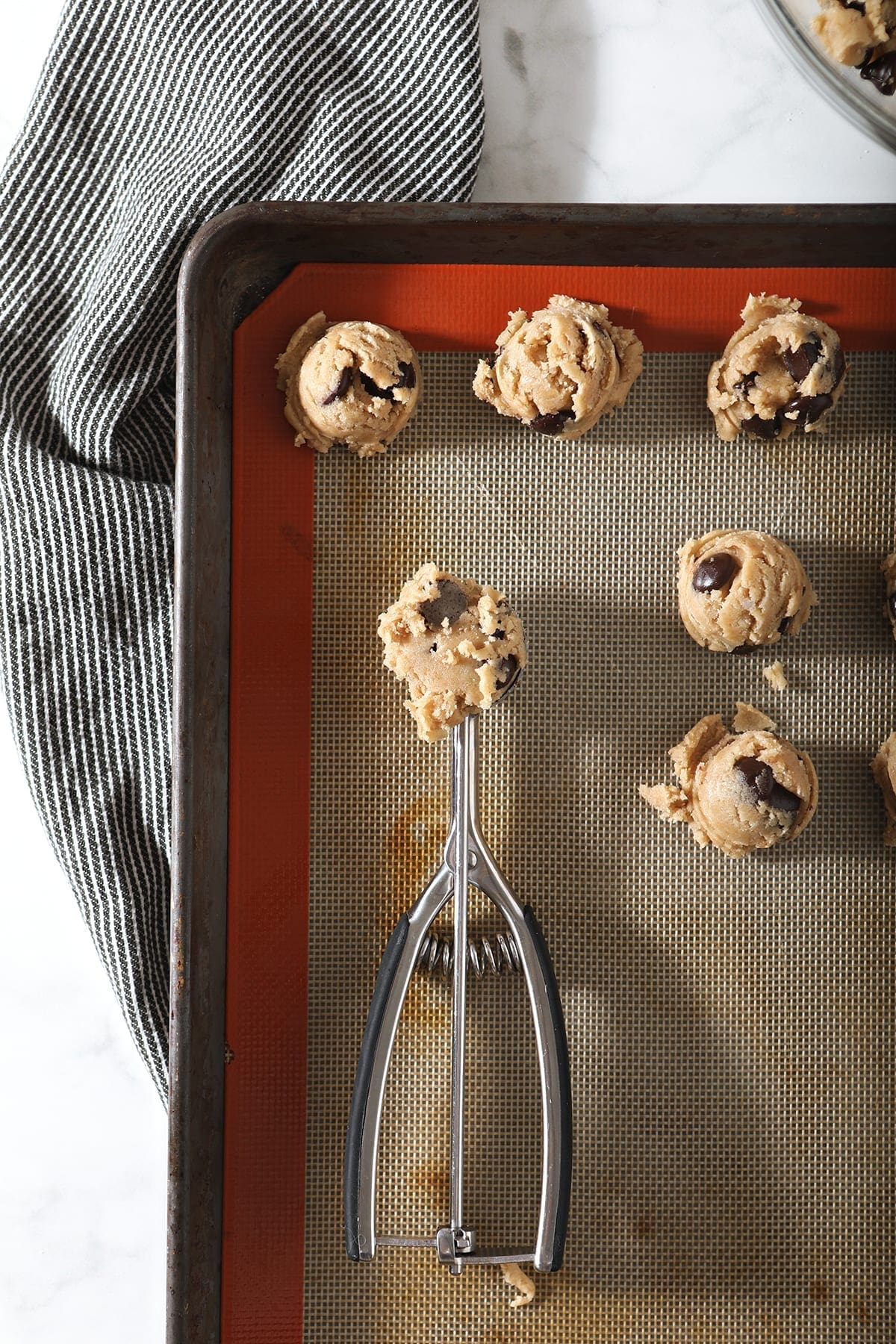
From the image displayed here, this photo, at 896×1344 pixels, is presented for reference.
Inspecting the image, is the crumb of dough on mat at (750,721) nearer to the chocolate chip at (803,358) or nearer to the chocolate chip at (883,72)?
the chocolate chip at (803,358)

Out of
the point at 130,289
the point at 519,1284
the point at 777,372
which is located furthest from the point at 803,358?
the point at 519,1284

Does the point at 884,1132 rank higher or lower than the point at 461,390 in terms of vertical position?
lower

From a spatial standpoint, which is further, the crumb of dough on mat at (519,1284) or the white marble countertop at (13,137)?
the white marble countertop at (13,137)

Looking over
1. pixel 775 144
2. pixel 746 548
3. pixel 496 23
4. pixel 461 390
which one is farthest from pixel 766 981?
pixel 496 23

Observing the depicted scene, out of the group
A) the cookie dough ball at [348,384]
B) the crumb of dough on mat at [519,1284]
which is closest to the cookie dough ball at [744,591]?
the cookie dough ball at [348,384]

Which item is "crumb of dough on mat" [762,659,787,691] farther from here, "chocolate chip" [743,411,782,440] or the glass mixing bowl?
the glass mixing bowl

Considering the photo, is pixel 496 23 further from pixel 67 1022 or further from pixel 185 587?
pixel 67 1022

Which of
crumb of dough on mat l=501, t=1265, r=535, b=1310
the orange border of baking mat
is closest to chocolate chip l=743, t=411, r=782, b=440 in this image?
the orange border of baking mat

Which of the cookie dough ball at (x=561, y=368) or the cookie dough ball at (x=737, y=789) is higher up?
the cookie dough ball at (x=561, y=368)

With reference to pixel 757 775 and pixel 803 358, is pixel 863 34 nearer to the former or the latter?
pixel 803 358
